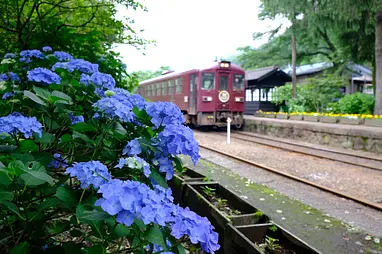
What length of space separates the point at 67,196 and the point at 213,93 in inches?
475

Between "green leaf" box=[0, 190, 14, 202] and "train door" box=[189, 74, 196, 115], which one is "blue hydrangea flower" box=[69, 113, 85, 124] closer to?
"green leaf" box=[0, 190, 14, 202]

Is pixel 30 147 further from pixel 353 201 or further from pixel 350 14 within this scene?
pixel 350 14

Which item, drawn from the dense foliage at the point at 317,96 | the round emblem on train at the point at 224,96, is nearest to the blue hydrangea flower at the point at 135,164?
the round emblem on train at the point at 224,96

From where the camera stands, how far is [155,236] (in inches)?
36.7

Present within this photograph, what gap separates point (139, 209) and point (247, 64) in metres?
23.2

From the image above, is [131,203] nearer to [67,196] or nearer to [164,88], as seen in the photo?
[67,196]

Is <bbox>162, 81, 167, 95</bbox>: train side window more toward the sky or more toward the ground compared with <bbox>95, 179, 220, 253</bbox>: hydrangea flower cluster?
more toward the sky

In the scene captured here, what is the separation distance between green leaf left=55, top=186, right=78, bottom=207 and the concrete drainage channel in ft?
4.57

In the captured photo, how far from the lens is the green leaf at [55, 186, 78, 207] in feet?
3.45

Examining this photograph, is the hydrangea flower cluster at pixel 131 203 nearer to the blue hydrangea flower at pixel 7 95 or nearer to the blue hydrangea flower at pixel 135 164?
the blue hydrangea flower at pixel 135 164

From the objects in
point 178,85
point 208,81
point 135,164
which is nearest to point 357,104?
point 208,81

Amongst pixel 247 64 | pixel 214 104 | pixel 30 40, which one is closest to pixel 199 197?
pixel 30 40

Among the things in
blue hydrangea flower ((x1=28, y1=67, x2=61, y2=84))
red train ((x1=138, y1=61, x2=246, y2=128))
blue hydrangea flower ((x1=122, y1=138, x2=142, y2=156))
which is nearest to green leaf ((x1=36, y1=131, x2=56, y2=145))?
blue hydrangea flower ((x1=122, y1=138, x2=142, y2=156))

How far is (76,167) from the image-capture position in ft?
3.40
